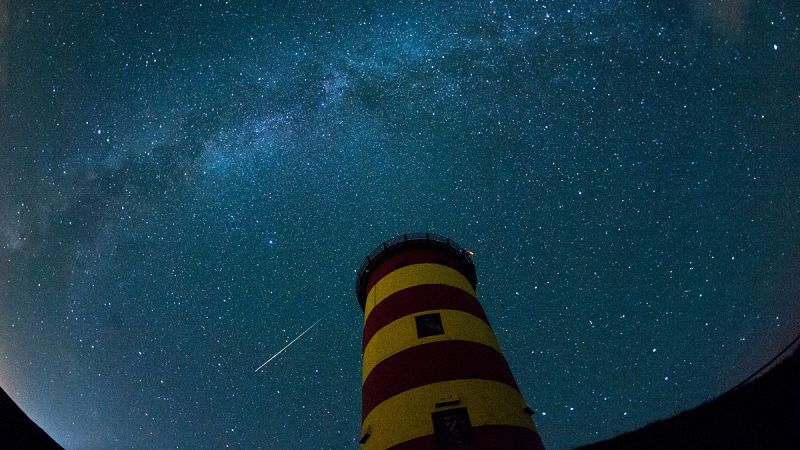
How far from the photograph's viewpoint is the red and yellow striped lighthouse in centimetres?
1015

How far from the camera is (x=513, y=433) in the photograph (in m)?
10.3

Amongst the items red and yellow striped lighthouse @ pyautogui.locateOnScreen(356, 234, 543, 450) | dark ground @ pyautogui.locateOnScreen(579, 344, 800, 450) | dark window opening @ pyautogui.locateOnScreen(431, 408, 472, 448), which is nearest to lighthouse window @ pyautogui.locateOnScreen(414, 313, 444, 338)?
red and yellow striped lighthouse @ pyautogui.locateOnScreen(356, 234, 543, 450)

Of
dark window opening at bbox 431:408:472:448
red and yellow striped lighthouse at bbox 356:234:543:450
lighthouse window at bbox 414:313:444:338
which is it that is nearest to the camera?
dark window opening at bbox 431:408:472:448

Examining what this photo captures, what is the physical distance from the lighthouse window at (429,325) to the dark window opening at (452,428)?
2.41 m

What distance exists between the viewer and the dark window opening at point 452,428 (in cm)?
984

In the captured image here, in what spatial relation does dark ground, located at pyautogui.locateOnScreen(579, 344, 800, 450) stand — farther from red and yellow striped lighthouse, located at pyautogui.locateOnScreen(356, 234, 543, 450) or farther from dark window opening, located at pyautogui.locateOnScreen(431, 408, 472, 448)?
dark window opening, located at pyautogui.locateOnScreen(431, 408, 472, 448)

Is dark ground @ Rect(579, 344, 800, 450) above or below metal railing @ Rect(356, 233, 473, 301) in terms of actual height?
below

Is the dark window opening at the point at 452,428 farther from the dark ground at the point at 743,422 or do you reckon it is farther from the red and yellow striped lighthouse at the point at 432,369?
the dark ground at the point at 743,422

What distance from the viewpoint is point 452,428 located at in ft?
32.7

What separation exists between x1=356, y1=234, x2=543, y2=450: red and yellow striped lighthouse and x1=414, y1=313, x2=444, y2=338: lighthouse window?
0.09 ft

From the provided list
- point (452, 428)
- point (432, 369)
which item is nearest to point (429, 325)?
point (432, 369)

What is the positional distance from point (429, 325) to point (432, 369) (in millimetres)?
1537

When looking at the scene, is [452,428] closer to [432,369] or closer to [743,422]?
[432,369]

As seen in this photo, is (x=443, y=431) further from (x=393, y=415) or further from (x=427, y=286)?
(x=427, y=286)
